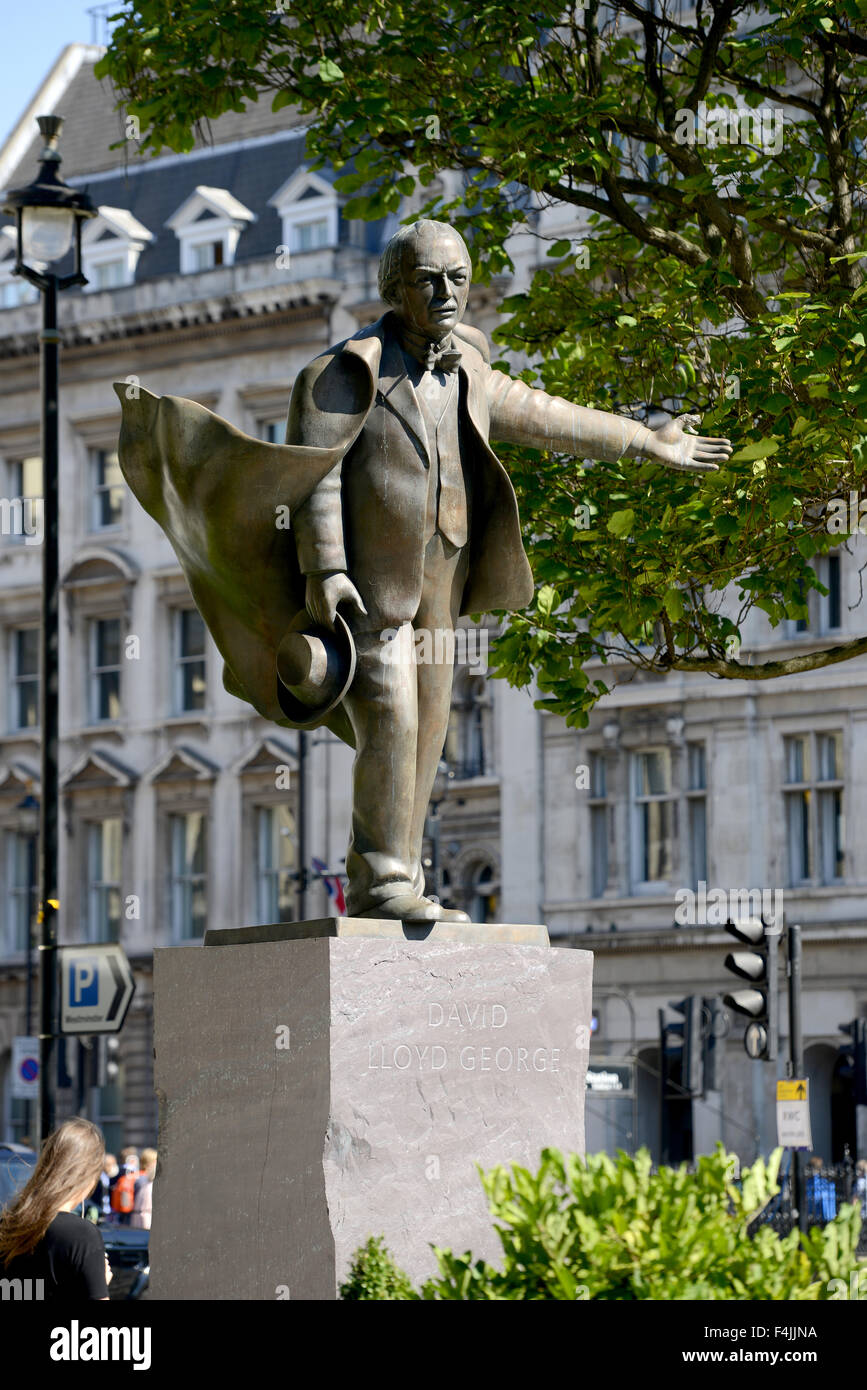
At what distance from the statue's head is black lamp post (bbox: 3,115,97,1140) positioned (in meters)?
7.75

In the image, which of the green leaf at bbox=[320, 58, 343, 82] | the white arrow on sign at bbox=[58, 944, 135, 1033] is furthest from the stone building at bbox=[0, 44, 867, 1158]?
the green leaf at bbox=[320, 58, 343, 82]

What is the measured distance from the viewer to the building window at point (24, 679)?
162 feet

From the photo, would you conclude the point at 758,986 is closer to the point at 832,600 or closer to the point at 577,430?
the point at 577,430

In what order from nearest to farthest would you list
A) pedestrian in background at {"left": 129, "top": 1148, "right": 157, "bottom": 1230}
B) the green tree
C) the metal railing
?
the green tree → pedestrian in background at {"left": 129, "top": 1148, "right": 157, "bottom": 1230} → the metal railing

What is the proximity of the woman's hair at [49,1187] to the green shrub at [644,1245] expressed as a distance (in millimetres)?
1888

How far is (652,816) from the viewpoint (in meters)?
40.5

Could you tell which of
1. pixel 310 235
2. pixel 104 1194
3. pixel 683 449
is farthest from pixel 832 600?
pixel 683 449

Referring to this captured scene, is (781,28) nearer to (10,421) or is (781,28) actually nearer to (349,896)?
(349,896)

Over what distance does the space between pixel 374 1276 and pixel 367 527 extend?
86.0 inches

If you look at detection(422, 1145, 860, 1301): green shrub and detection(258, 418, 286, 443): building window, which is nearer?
detection(422, 1145, 860, 1301): green shrub

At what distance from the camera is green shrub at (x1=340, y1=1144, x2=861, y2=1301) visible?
441cm

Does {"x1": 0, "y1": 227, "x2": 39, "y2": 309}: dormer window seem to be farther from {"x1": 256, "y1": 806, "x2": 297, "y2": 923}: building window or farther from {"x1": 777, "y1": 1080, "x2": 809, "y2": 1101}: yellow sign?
{"x1": 777, "y1": 1080, "x2": 809, "y2": 1101}: yellow sign

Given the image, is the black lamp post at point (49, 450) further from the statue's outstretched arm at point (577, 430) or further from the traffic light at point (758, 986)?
the statue's outstretched arm at point (577, 430)

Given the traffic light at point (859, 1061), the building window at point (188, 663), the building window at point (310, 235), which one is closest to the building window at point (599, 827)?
the building window at point (188, 663)
